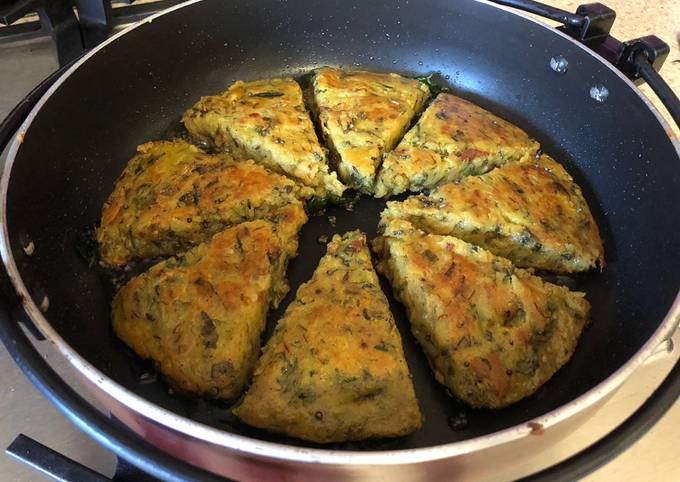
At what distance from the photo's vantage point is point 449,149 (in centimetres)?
253

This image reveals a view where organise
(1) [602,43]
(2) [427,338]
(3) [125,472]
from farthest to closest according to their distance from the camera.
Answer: (1) [602,43], (2) [427,338], (3) [125,472]

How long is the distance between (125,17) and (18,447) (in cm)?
210

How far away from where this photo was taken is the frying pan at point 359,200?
135cm

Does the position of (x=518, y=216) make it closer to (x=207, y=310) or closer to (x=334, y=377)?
(x=334, y=377)

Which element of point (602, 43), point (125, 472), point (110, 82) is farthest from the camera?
point (602, 43)

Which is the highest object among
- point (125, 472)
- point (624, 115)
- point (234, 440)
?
point (624, 115)

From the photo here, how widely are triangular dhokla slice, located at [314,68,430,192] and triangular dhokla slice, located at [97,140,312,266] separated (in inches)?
10.7

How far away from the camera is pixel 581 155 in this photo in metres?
2.54

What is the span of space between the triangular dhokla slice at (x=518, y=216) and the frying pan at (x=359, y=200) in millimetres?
111

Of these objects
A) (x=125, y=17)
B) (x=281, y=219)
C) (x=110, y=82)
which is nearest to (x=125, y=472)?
(x=281, y=219)

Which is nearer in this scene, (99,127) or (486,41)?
(99,127)

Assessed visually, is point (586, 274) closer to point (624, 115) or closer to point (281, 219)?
point (624, 115)

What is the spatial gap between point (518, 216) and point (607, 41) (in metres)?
0.97

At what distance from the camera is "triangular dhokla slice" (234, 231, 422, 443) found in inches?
67.7
